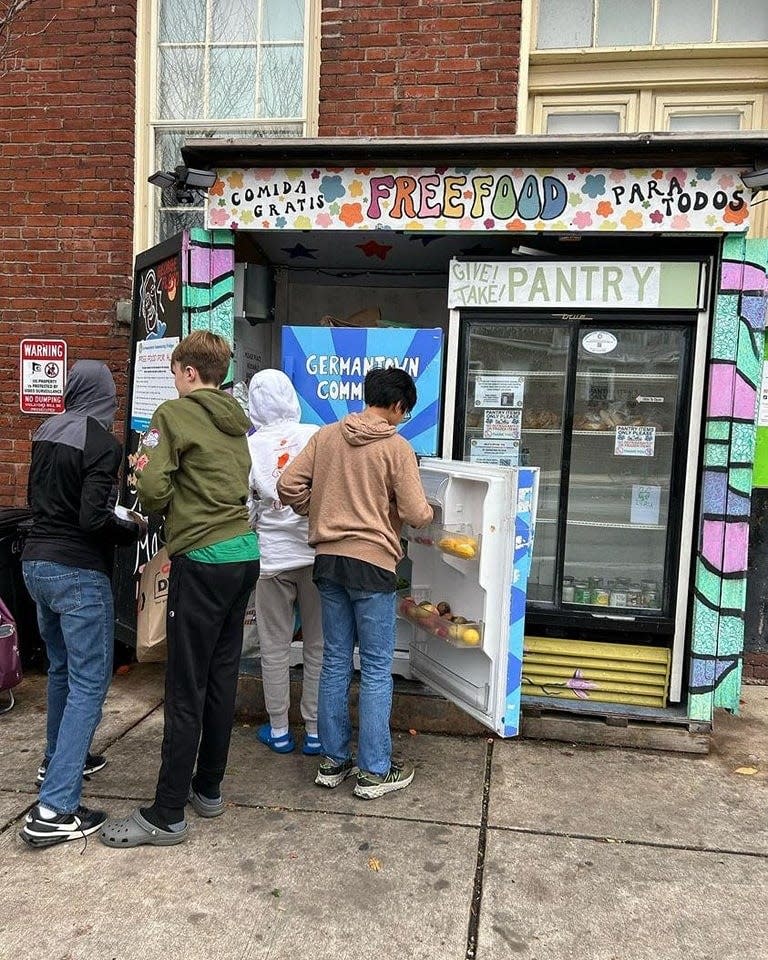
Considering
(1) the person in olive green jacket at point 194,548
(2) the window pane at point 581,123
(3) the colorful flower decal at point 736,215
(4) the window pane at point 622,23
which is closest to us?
(1) the person in olive green jacket at point 194,548

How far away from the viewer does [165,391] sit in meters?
4.85

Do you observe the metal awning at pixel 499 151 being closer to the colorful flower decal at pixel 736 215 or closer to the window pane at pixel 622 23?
the colorful flower decal at pixel 736 215

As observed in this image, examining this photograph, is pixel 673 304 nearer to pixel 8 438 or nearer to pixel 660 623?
pixel 660 623

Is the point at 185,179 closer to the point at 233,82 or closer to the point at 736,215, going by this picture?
the point at 233,82

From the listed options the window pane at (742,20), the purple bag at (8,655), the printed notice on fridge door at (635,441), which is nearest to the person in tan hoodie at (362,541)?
the printed notice on fridge door at (635,441)

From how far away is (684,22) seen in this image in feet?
18.7

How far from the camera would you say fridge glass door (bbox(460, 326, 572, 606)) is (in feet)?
15.3

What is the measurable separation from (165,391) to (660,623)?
3130mm

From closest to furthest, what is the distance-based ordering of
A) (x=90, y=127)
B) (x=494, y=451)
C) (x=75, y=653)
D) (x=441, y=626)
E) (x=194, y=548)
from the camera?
(x=194, y=548) < (x=75, y=653) < (x=441, y=626) < (x=494, y=451) < (x=90, y=127)

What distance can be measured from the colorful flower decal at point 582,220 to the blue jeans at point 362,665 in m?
2.13

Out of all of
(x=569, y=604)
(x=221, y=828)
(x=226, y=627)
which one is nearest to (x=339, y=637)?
(x=226, y=627)

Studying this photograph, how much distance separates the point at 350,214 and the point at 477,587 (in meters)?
2.09

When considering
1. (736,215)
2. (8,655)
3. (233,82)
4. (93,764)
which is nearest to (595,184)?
(736,215)

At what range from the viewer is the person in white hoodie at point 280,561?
13.0 ft
